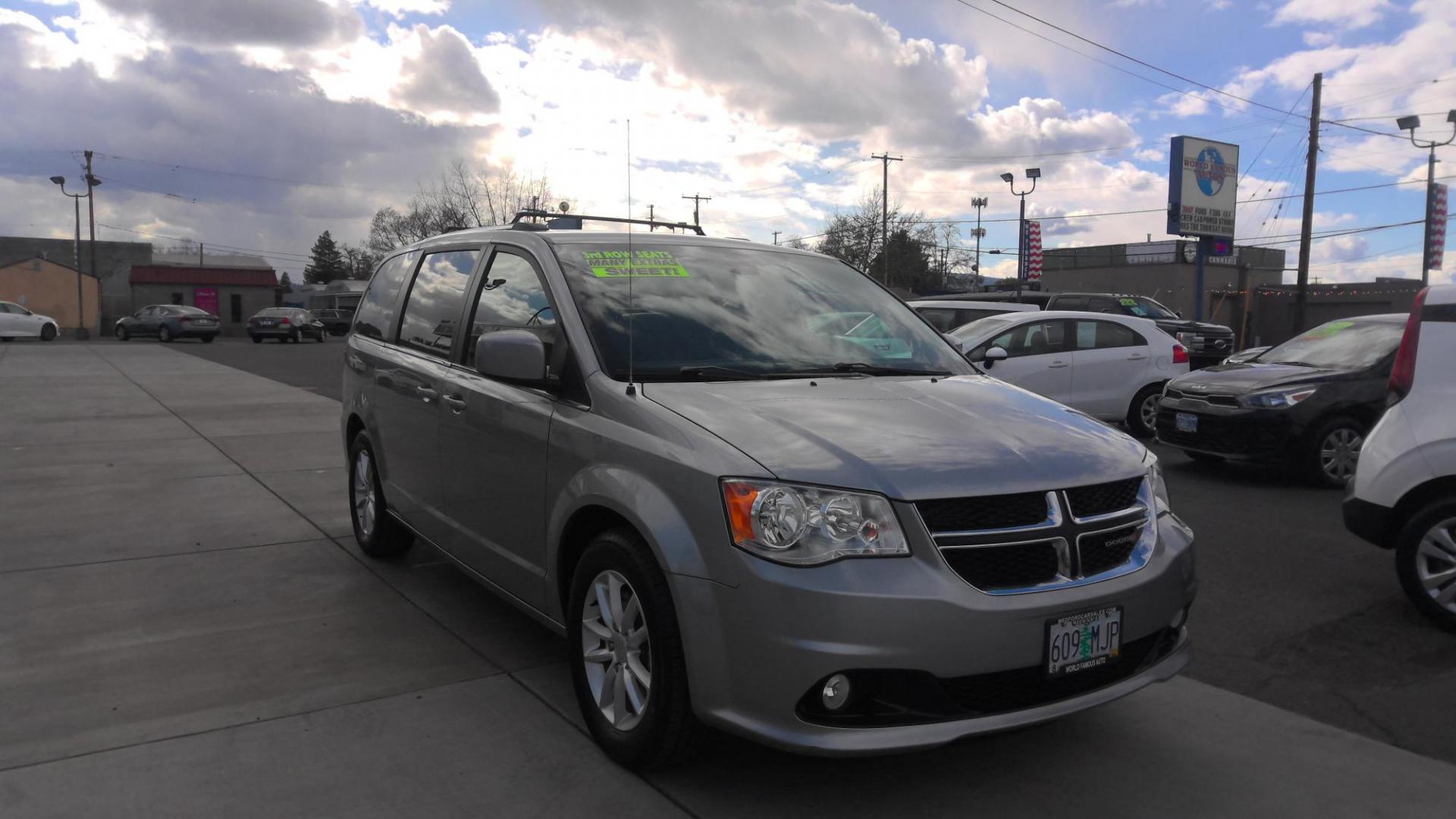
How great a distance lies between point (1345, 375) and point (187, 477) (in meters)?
9.65

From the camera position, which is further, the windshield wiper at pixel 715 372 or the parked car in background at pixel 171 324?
the parked car in background at pixel 171 324

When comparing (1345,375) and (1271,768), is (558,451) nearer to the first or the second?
(1271,768)

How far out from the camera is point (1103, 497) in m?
3.17

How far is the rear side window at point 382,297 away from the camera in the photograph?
5.61 m

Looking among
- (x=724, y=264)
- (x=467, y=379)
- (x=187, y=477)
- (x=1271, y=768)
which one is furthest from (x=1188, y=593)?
(x=187, y=477)

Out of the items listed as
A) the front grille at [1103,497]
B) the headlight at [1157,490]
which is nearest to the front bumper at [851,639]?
the front grille at [1103,497]

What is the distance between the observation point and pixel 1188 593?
3396 millimetres

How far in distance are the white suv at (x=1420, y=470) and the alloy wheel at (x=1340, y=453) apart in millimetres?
3501

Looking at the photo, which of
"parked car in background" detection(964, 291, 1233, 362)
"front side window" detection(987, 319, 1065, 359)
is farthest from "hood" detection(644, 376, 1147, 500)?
"parked car in background" detection(964, 291, 1233, 362)

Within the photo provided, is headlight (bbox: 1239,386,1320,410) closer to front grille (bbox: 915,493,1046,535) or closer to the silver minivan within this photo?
the silver minivan

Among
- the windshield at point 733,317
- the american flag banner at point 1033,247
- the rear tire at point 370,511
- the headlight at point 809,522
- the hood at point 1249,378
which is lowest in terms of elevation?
the rear tire at point 370,511

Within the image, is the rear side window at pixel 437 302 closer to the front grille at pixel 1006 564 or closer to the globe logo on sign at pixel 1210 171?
the front grille at pixel 1006 564

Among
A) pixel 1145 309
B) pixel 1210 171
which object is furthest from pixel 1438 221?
pixel 1145 309

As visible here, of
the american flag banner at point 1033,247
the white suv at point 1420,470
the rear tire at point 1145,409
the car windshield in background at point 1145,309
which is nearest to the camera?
the white suv at point 1420,470
